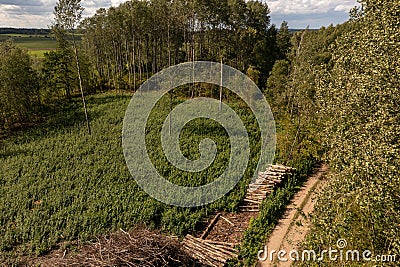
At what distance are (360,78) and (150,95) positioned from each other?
27.7 meters

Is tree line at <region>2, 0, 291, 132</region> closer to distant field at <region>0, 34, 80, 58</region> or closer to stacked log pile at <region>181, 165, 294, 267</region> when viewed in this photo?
distant field at <region>0, 34, 80, 58</region>

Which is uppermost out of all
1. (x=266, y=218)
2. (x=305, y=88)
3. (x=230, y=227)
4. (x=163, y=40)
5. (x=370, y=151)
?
(x=163, y=40)

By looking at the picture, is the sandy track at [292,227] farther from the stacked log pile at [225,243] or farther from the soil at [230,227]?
the soil at [230,227]

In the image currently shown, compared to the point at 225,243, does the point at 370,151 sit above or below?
above

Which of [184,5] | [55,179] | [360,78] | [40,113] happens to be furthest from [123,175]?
[40,113]

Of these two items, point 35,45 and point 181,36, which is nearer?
point 181,36

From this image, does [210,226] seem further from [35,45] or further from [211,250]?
[35,45]

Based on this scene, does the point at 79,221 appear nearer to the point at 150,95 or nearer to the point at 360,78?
the point at 360,78

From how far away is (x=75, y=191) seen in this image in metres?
15.8

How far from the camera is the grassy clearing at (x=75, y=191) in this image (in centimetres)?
1298

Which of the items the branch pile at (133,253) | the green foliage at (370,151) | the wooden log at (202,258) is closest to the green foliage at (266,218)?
the wooden log at (202,258)

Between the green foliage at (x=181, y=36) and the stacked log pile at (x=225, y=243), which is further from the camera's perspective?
the green foliage at (x=181, y=36)

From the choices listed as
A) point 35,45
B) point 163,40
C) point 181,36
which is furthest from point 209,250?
point 35,45

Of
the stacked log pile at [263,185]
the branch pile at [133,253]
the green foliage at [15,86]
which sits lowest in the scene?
the stacked log pile at [263,185]
